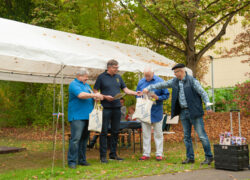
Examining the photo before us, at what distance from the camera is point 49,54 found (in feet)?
19.3

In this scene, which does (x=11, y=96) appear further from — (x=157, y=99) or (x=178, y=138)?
(x=157, y=99)

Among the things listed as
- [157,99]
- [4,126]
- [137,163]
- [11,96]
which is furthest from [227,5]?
[4,126]

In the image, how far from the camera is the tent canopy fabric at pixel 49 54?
5.73m

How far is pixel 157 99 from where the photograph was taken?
6.66 m

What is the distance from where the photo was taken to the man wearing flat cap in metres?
5.88

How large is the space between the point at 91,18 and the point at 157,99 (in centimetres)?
807

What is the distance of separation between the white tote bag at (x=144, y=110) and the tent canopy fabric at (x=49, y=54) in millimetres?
911

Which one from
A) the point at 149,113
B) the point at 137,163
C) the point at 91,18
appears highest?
the point at 91,18

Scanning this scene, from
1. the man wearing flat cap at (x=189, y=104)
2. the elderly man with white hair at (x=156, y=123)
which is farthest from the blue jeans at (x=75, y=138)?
the man wearing flat cap at (x=189, y=104)

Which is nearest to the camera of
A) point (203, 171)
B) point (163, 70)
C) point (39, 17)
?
point (203, 171)

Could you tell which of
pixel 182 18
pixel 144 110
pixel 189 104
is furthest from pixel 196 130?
pixel 182 18

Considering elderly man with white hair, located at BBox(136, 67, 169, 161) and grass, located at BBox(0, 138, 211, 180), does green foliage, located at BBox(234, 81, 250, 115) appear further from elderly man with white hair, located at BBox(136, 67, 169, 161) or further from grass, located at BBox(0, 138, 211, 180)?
elderly man with white hair, located at BBox(136, 67, 169, 161)

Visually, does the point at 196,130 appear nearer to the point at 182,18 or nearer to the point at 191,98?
the point at 191,98

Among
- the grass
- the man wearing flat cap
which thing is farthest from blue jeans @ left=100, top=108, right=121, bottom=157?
the man wearing flat cap
